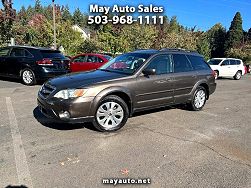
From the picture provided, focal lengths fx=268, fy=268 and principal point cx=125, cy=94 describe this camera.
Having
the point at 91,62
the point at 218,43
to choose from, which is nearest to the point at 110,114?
the point at 91,62

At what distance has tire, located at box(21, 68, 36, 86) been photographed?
1043cm

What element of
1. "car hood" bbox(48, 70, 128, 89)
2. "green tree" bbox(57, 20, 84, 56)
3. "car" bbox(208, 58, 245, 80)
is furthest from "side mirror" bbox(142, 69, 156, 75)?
"green tree" bbox(57, 20, 84, 56)

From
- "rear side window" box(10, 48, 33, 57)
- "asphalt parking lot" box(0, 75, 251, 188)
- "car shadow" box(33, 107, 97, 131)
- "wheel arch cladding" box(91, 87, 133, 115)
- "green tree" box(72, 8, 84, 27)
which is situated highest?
"green tree" box(72, 8, 84, 27)

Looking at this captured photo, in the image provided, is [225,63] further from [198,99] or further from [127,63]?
[127,63]

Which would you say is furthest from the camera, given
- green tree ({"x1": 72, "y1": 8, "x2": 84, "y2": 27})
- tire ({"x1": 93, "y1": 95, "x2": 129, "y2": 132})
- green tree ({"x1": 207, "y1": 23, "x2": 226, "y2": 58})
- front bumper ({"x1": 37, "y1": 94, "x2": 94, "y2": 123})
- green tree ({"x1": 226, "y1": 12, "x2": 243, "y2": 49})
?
green tree ({"x1": 72, "y1": 8, "x2": 84, "y2": 27})

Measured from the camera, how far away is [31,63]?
10.3m

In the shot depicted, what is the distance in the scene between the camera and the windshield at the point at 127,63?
5688mm

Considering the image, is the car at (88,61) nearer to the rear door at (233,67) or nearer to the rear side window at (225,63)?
the rear side window at (225,63)

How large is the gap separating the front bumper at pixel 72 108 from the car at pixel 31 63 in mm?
5716

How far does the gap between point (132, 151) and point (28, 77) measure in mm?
7591

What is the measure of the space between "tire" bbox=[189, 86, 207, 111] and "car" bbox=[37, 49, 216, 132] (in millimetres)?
29

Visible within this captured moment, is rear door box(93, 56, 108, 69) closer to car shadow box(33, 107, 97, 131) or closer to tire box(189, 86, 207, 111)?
tire box(189, 86, 207, 111)

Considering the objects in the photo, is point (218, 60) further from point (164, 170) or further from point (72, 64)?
point (164, 170)

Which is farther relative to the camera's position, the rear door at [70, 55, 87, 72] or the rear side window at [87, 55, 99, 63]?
the rear door at [70, 55, 87, 72]
